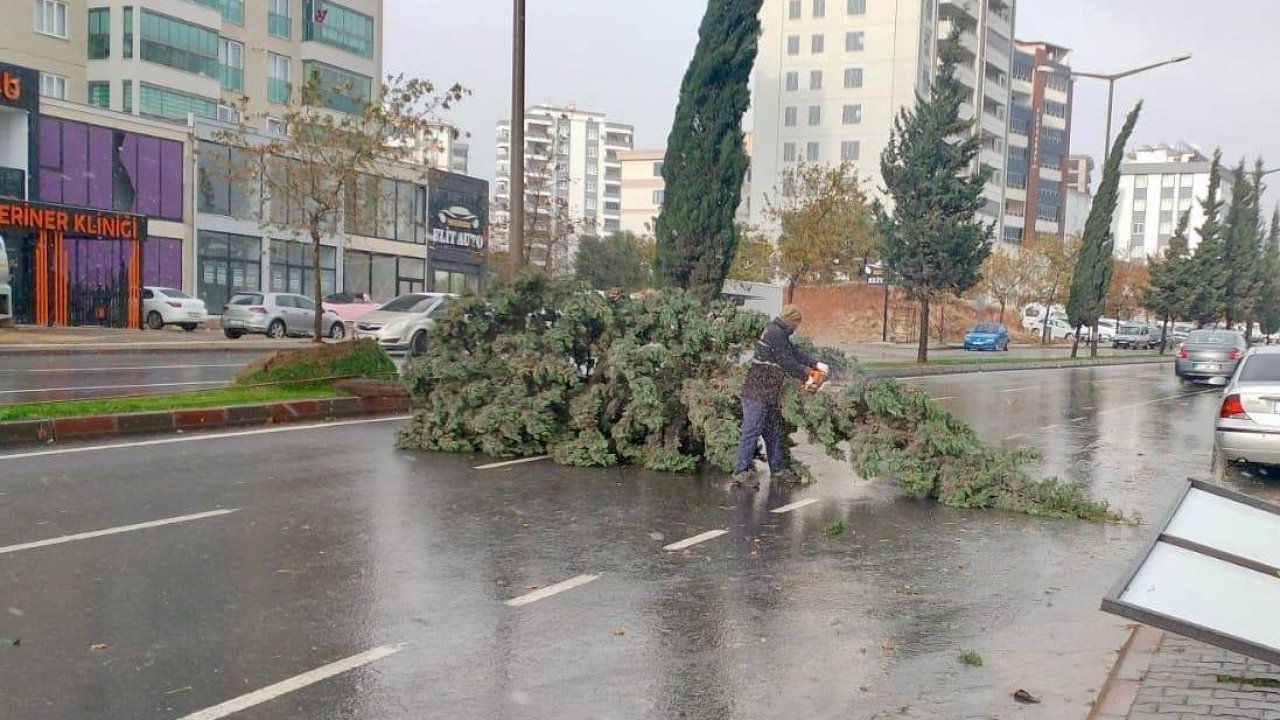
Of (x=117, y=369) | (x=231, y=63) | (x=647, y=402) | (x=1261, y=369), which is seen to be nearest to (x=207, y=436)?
(x=647, y=402)

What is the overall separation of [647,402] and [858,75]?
8161cm

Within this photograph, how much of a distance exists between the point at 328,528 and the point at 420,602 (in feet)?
6.60

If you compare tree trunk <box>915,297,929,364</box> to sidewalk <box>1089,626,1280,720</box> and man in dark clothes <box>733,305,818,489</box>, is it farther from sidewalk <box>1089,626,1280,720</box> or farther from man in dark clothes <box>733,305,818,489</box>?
sidewalk <box>1089,626,1280,720</box>

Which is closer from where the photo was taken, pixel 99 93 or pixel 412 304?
pixel 412 304

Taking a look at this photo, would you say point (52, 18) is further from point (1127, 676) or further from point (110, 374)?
point (1127, 676)

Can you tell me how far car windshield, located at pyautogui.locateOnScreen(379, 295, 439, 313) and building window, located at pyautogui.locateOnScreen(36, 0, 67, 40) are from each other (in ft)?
89.8

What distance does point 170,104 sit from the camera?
153 feet

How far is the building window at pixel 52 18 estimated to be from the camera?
4450 centimetres

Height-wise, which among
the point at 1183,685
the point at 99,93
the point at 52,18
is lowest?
the point at 1183,685

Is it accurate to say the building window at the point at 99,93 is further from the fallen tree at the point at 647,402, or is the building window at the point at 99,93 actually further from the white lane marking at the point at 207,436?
the fallen tree at the point at 647,402

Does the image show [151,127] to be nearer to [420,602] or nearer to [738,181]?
[738,181]

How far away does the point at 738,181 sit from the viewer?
85.1 ft

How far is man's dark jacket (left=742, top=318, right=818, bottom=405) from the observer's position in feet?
33.0

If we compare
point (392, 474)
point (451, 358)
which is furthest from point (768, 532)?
point (451, 358)
